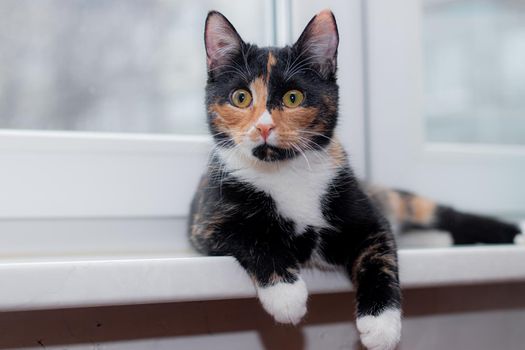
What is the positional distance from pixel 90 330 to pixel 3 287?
21 cm

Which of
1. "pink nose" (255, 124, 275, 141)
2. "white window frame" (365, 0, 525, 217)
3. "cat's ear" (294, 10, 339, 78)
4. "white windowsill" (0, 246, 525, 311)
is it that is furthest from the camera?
"white window frame" (365, 0, 525, 217)

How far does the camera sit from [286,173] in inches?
37.3

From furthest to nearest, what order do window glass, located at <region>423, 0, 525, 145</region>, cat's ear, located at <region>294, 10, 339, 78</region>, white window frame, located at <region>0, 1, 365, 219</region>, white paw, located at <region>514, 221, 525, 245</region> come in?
1. window glass, located at <region>423, 0, 525, 145</region>
2. white paw, located at <region>514, 221, 525, 245</region>
3. white window frame, located at <region>0, 1, 365, 219</region>
4. cat's ear, located at <region>294, 10, 339, 78</region>

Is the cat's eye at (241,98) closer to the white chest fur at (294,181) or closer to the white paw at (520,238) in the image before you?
the white chest fur at (294,181)

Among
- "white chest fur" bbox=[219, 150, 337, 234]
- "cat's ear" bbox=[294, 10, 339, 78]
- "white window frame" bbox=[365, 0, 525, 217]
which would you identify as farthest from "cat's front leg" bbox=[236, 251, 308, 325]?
"white window frame" bbox=[365, 0, 525, 217]

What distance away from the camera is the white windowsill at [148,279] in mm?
688

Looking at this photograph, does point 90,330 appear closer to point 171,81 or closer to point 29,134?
point 29,134

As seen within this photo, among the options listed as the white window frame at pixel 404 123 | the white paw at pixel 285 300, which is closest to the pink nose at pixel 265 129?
the white paw at pixel 285 300

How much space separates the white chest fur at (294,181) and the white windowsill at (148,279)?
0.10 m

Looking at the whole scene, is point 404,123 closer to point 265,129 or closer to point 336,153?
point 336,153

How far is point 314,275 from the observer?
0.87 m

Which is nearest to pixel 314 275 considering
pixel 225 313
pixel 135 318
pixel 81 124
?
pixel 225 313

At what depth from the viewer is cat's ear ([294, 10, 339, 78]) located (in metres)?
0.94

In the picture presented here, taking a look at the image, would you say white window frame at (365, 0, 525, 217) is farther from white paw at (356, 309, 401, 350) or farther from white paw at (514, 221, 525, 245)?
white paw at (356, 309, 401, 350)
